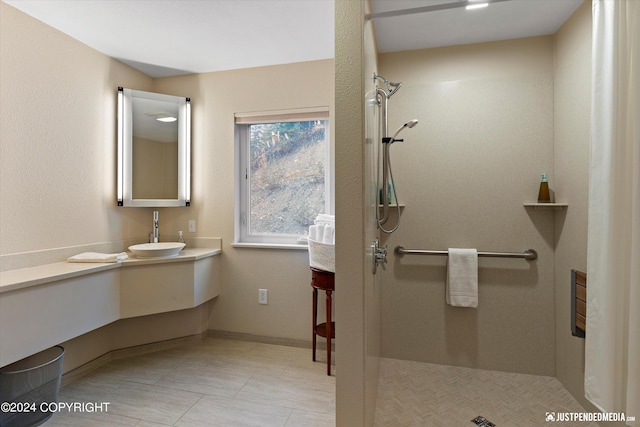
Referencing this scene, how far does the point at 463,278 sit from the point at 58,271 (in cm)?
261

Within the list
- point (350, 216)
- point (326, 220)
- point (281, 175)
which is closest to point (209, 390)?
point (326, 220)

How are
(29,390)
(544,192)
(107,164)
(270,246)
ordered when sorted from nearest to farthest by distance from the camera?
(29,390) → (544,192) → (107,164) → (270,246)

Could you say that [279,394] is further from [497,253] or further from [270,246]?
[497,253]

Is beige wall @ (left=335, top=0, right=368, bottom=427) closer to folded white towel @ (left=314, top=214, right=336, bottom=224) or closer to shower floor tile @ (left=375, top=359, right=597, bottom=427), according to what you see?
shower floor tile @ (left=375, top=359, right=597, bottom=427)

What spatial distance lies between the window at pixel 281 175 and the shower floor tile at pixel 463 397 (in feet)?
4.45

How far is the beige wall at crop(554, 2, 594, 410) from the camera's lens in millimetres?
1769

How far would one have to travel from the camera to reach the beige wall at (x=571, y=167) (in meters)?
1.77

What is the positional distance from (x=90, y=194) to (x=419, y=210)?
8.31 ft

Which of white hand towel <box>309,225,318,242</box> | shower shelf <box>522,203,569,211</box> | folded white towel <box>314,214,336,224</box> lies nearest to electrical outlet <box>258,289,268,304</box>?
white hand towel <box>309,225,318,242</box>

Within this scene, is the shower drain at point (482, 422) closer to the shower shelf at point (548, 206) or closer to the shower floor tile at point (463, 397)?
the shower floor tile at point (463, 397)

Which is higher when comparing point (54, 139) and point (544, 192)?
point (54, 139)

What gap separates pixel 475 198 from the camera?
226cm

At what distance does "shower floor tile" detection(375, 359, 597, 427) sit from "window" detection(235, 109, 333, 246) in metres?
1.36

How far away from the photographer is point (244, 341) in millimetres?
2785
